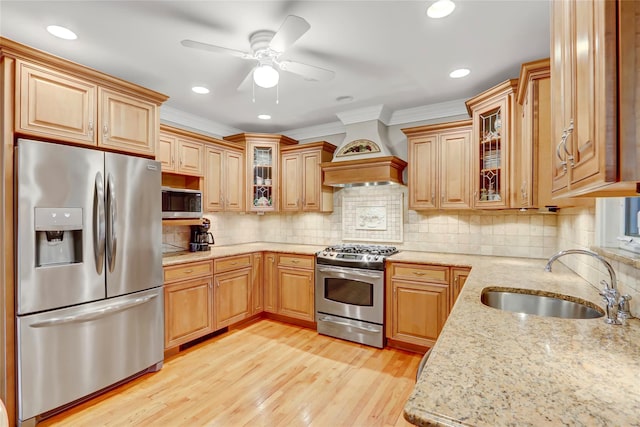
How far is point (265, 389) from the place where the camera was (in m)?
2.38

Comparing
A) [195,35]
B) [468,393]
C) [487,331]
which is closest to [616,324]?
[487,331]

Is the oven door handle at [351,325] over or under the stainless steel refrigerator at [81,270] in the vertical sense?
under

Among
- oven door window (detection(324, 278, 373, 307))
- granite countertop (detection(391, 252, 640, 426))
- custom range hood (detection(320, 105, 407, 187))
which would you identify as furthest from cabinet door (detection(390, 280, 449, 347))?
granite countertop (detection(391, 252, 640, 426))

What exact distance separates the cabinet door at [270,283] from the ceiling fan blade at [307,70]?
2.25 metres

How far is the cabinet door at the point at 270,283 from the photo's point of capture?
12.5 feet

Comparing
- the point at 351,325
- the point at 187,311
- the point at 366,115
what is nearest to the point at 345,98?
the point at 366,115

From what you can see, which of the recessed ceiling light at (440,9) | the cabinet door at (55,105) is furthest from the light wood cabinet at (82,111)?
the recessed ceiling light at (440,9)

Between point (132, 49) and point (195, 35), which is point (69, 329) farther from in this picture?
point (195, 35)

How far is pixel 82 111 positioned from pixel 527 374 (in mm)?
2827

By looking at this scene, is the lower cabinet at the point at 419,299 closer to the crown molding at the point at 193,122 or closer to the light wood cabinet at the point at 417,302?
the light wood cabinet at the point at 417,302

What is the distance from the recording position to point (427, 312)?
2924 millimetres

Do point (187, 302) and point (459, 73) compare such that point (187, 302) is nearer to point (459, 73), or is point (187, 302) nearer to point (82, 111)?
point (82, 111)

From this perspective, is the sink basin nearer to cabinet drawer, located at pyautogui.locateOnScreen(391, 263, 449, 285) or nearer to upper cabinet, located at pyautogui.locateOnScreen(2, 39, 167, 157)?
cabinet drawer, located at pyautogui.locateOnScreen(391, 263, 449, 285)

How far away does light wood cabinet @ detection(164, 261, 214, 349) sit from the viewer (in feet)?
9.30
